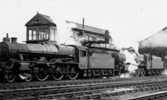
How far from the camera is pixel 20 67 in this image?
1670 cm

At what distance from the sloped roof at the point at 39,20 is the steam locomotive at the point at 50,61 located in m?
12.4

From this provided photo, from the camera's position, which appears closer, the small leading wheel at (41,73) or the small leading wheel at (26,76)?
the small leading wheel at (26,76)

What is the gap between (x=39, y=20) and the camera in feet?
117

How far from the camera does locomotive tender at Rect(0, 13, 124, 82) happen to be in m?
17.0

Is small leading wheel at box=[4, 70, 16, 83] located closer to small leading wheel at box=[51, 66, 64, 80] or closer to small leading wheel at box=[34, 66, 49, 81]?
small leading wheel at box=[34, 66, 49, 81]

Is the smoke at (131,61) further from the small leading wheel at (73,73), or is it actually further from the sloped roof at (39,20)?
the sloped roof at (39,20)

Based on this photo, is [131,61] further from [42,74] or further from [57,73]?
[42,74]

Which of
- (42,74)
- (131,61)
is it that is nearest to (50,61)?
(42,74)

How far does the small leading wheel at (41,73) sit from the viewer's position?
718 inches

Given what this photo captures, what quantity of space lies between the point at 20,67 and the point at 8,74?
930 mm

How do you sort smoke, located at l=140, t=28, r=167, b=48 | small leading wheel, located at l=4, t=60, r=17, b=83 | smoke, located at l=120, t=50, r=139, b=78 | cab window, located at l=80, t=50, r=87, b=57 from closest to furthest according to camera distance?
small leading wheel, located at l=4, t=60, r=17, b=83 → cab window, located at l=80, t=50, r=87, b=57 → smoke, located at l=120, t=50, r=139, b=78 → smoke, located at l=140, t=28, r=167, b=48

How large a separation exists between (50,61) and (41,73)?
112cm

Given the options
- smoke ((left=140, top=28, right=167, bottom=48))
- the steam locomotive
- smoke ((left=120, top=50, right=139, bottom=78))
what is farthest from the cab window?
smoke ((left=140, top=28, right=167, bottom=48))

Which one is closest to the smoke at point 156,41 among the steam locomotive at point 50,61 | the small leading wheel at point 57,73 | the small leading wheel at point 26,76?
the steam locomotive at point 50,61
